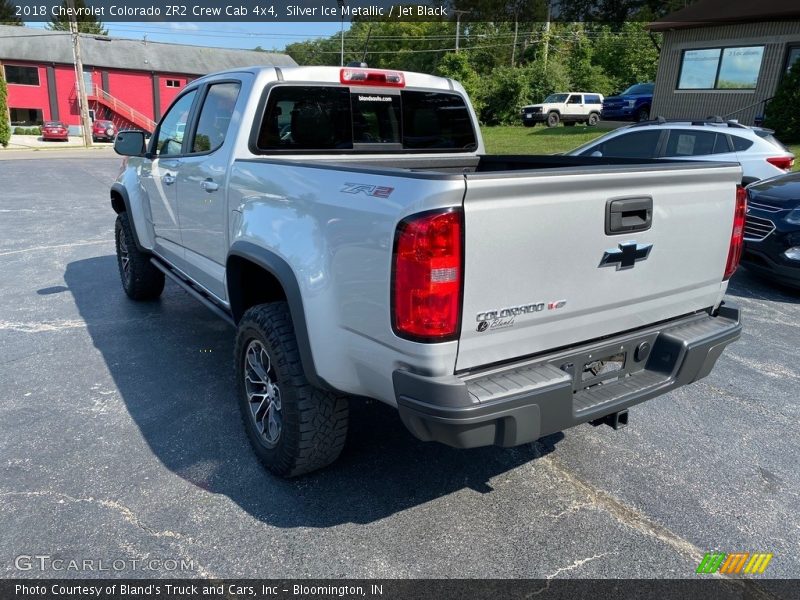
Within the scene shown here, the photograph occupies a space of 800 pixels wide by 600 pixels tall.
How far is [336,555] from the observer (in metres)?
2.54

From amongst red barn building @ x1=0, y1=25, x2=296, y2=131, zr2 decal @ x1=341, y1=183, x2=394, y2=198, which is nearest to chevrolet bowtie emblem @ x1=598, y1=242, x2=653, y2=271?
zr2 decal @ x1=341, y1=183, x2=394, y2=198

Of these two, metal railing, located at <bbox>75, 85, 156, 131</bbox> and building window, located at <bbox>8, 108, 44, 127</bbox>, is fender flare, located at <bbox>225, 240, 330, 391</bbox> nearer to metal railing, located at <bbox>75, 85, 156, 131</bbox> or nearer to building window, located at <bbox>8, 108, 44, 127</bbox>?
metal railing, located at <bbox>75, 85, 156, 131</bbox>

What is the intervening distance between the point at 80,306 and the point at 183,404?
258 cm

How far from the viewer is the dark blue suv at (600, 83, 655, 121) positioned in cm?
2620

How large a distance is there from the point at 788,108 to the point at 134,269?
18426mm

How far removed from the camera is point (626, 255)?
2543 millimetres

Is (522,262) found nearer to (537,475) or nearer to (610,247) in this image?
(610,247)

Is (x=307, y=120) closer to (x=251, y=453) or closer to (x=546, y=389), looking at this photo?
(x=251, y=453)

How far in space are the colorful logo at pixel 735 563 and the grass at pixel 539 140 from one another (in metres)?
17.0

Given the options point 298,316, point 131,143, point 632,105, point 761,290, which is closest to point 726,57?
point 632,105

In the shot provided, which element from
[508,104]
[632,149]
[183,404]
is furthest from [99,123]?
[183,404]

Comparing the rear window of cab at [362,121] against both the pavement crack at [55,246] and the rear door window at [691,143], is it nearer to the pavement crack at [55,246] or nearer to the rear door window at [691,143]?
the rear door window at [691,143]

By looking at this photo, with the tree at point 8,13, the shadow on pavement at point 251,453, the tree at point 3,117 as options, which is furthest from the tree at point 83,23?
the shadow on pavement at point 251,453

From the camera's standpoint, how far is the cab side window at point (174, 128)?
432cm
